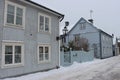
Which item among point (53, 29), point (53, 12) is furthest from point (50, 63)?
point (53, 12)

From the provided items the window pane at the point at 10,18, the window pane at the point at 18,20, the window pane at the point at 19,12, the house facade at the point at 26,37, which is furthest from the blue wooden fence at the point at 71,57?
the window pane at the point at 10,18

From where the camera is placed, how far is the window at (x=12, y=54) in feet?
40.8

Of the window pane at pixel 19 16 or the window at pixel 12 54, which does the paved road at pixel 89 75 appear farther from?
the window pane at pixel 19 16

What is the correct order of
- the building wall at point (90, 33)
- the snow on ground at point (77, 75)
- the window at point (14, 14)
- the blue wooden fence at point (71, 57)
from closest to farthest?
the snow on ground at point (77, 75) → the window at point (14, 14) → the blue wooden fence at point (71, 57) → the building wall at point (90, 33)

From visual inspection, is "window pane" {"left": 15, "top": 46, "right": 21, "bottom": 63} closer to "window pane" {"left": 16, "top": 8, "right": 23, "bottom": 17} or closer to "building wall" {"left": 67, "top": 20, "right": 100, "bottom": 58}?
"window pane" {"left": 16, "top": 8, "right": 23, "bottom": 17}

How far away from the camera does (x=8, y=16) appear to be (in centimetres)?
1284

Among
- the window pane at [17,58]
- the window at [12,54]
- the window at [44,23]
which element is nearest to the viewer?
the window at [12,54]

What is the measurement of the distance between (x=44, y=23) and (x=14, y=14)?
377cm

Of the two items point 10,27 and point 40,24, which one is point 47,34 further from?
point 10,27

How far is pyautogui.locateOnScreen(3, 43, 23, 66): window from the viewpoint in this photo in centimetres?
1243

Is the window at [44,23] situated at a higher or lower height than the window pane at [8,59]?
higher

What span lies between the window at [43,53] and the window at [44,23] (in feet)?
4.95

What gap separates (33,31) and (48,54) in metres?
2.86

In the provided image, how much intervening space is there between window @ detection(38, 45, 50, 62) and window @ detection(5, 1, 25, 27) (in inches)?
121
